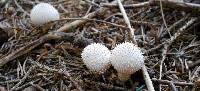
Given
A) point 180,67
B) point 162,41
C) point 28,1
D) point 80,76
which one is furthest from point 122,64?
point 28,1

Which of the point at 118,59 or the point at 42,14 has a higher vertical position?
the point at 42,14

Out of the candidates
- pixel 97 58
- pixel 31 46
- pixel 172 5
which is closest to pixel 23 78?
pixel 31 46

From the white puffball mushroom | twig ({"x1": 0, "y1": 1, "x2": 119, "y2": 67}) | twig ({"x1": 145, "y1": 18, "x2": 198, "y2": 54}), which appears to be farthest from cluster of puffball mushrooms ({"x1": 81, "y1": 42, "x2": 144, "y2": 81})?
the white puffball mushroom

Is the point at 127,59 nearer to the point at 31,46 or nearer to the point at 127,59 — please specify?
the point at 127,59

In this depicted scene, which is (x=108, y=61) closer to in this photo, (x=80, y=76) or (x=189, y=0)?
(x=80, y=76)

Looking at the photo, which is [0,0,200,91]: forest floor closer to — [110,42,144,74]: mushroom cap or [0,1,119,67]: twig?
[0,1,119,67]: twig

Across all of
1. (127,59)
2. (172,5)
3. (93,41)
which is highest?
(172,5)

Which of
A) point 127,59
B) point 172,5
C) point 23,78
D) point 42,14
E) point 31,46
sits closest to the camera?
point 127,59
